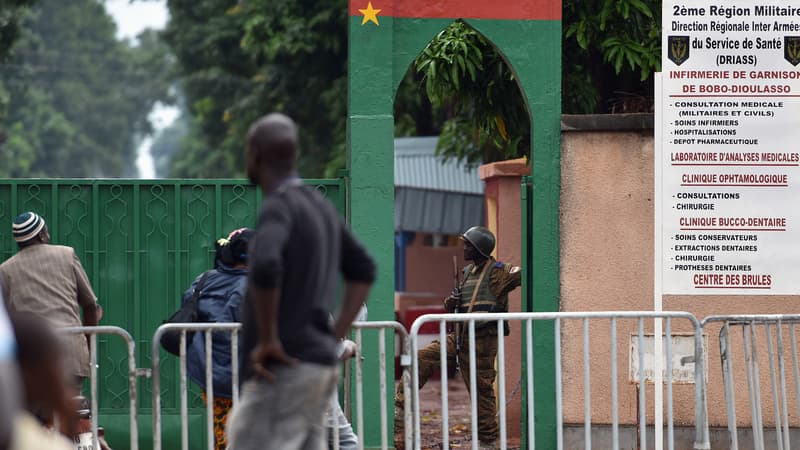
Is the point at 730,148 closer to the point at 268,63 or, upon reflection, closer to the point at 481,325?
the point at 481,325

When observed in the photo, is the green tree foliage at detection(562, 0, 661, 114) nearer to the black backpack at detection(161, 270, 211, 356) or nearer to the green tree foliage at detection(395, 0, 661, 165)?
the green tree foliage at detection(395, 0, 661, 165)

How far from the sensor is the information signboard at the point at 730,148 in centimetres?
877

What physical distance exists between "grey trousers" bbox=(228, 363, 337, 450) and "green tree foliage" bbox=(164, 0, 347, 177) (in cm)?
1585

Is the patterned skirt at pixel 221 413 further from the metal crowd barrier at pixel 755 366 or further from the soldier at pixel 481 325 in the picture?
the metal crowd barrier at pixel 755 366

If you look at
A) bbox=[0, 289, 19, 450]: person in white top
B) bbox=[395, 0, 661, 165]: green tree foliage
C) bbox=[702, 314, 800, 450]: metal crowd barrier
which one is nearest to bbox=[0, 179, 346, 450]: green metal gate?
bbox=[395, 0, 661, 165]: green tree foliage

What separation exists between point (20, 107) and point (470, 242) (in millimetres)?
55560

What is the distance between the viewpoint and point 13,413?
12.1 feet

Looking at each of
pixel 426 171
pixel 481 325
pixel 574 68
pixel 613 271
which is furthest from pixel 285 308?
pixel 426 171

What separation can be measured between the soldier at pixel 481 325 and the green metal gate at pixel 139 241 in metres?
1.54

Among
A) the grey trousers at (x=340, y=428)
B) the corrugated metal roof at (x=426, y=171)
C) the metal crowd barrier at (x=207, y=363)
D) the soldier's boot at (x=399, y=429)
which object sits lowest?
the soldier's boot at (x=399, y=429)

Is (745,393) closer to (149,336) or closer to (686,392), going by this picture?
(686,392)

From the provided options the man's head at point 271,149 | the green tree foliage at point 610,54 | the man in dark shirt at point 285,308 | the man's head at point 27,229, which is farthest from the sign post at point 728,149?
the man's head at point 27,229

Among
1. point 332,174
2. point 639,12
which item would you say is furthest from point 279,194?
point 332,174

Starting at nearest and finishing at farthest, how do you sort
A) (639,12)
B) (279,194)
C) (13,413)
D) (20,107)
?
(13,413)
(279,194)
(639,12)
(20,107)
